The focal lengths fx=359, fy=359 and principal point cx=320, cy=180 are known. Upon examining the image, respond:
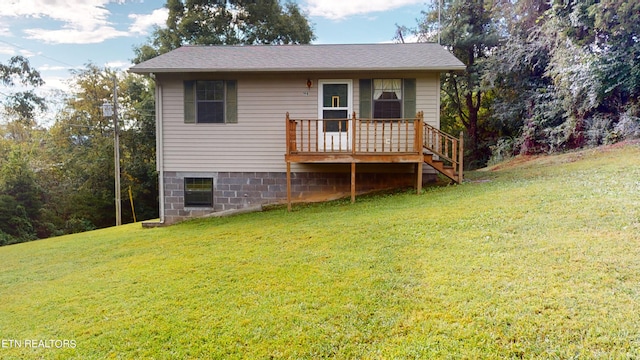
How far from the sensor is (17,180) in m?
17.6

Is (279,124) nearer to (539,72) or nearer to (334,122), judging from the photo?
(334,122)

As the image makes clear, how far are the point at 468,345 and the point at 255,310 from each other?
1.92 meters

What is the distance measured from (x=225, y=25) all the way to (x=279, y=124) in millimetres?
12913

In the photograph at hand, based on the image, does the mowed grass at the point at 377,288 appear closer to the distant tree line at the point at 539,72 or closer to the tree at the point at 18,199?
the distant tree line at the point at 539,72

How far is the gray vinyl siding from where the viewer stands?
29.1 feet

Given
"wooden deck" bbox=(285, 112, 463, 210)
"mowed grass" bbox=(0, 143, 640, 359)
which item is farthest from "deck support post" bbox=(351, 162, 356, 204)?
"mowed grass" bbox=(0, 143, 640, 359)

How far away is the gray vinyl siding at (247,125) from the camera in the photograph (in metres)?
8.88

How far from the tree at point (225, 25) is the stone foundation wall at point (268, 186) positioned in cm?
1179

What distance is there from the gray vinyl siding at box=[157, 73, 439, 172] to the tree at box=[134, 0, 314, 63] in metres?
10.9

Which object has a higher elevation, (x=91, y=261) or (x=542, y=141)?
(x=542, y=141)

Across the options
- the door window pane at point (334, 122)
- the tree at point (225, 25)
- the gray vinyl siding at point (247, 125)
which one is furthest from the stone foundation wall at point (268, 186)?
the tree at point (225, 25)

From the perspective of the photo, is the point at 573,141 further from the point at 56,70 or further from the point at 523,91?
the point at 56,70

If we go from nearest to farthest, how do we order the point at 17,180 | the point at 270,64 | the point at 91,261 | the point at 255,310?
1. the point at 255,310
2. the point at 91,261
3. the point at 270,64
4. the point at 17,180

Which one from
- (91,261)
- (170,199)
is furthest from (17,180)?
(91,261)
